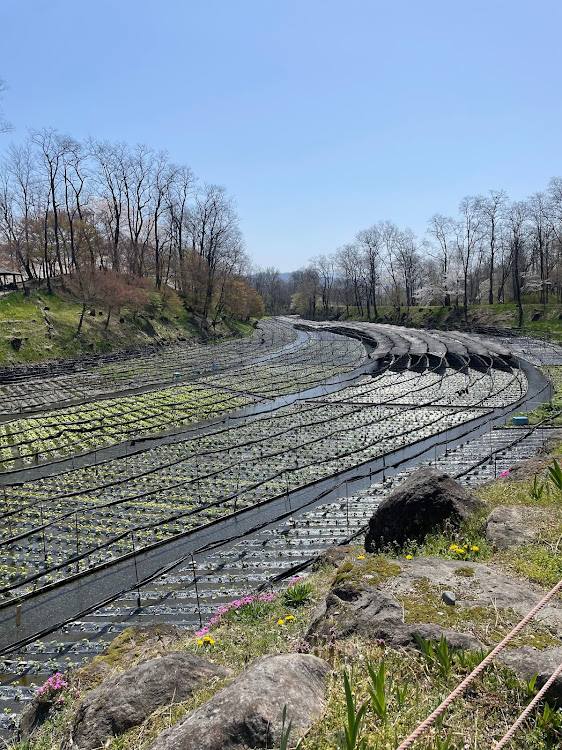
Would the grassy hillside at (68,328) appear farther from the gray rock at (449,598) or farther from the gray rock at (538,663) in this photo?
the gray rock at (538,663)

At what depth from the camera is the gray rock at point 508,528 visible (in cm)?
719

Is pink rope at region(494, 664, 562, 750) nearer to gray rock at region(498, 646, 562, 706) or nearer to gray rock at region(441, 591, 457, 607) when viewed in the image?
gray rock at region(498, 646, 562, 706)

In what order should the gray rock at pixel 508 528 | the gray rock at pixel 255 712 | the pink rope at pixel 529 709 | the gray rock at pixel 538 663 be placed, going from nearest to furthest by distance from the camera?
the pink rope at pixel 529 709, the gray rock at pixel 255 712, the gray rock at pixel 538 663, the gray rock at pixel 508 528

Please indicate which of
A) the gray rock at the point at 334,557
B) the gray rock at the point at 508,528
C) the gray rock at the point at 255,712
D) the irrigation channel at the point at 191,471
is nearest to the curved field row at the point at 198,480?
the irrigation channel at the point at 191,471

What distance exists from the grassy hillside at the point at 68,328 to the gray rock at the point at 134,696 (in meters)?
36.0

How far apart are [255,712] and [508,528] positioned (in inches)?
215

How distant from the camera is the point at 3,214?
5672 centimetres

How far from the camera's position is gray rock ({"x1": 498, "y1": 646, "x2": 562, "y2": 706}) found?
152 inches

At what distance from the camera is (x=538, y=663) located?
4.21 meters

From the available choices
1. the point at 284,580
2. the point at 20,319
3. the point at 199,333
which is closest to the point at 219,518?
the point at 284,580

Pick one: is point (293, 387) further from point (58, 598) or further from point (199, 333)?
point (199, 333)

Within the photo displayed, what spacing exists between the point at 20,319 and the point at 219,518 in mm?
34847

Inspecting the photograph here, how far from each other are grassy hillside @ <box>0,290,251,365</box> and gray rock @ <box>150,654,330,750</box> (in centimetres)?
3748

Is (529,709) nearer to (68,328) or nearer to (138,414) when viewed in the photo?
(138,414)
